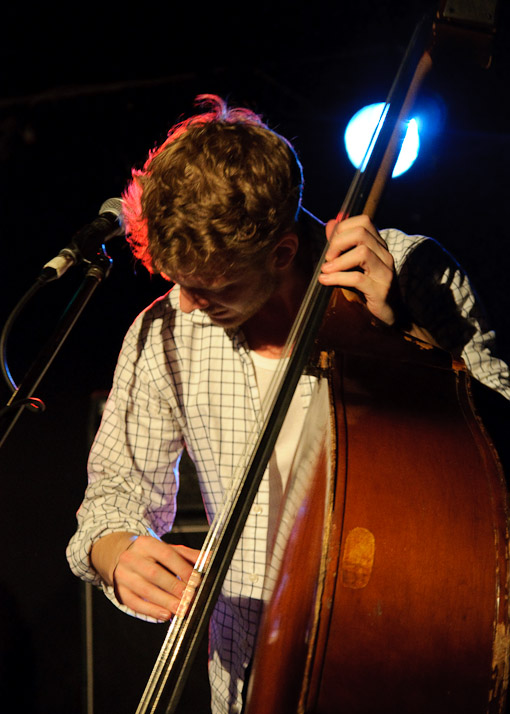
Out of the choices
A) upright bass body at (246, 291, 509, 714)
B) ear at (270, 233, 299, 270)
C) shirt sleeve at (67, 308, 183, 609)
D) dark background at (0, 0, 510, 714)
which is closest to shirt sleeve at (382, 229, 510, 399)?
ear at (270, 233, 299, 270)

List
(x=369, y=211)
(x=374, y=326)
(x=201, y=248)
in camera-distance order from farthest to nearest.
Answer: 1. (x=201, y=248)
2. (x=369, y=211)
3. (x=374, y=326)

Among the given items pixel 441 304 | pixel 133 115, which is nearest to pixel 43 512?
pixel 133 115

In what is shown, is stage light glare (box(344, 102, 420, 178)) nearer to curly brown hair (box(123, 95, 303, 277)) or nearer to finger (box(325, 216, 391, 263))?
curly brown hair (box(123, 95, 303, 277))

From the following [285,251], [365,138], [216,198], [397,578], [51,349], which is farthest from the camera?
[365,138]

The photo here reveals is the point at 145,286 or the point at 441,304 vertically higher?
the point at 145,286

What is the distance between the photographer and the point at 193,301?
1.28m

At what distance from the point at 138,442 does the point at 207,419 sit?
17 cm

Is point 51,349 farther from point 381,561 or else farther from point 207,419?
point 381,561

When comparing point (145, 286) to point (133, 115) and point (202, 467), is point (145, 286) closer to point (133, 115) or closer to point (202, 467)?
point (133, 115)

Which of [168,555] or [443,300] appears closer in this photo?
[168,555]

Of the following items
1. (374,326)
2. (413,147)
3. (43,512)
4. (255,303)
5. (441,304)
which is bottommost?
(43,512)

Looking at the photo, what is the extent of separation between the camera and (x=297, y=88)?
2.73 meters

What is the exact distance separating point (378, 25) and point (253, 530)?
2.14m

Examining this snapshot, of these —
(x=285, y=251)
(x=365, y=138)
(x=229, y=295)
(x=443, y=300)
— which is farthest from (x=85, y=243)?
(x=365, y=138)
